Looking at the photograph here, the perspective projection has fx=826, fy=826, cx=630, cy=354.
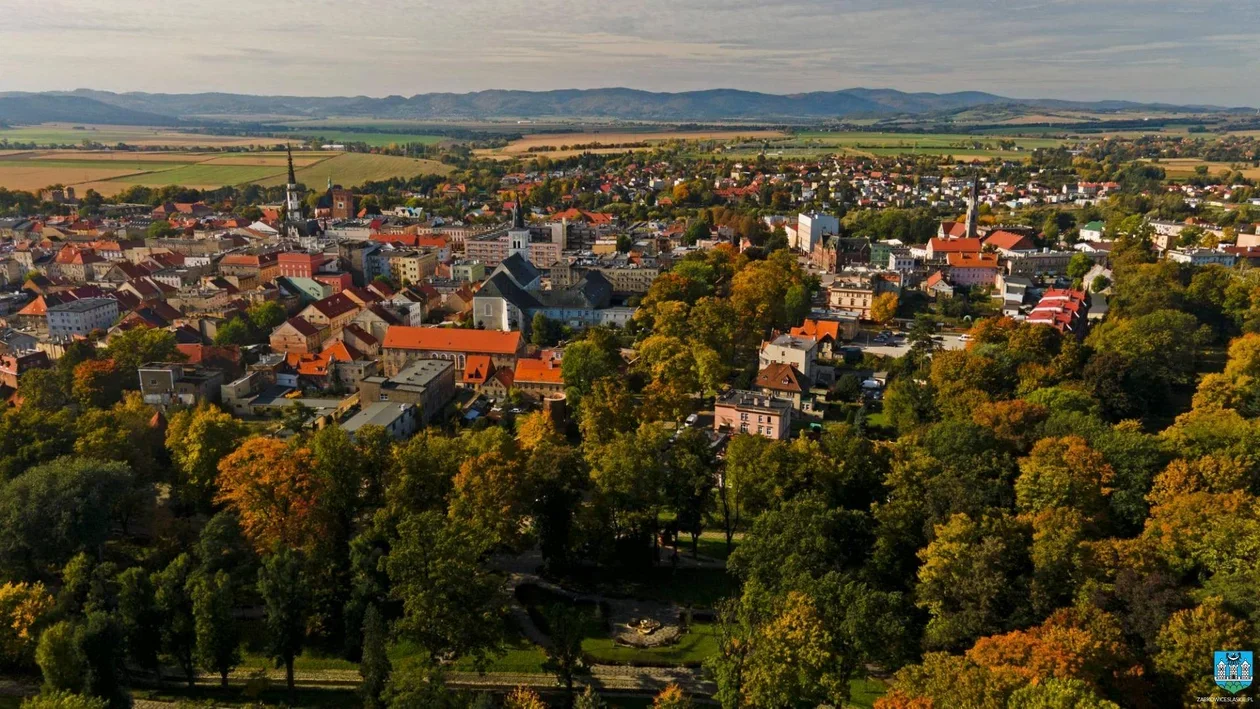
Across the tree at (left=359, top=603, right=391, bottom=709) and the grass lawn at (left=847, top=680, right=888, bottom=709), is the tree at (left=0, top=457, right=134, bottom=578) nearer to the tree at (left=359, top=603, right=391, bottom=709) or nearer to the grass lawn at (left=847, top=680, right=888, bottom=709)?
the tree at (left=359, top=603, right=391, bottom=709)

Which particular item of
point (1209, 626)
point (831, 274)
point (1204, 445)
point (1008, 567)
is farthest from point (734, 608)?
point (831, 274)

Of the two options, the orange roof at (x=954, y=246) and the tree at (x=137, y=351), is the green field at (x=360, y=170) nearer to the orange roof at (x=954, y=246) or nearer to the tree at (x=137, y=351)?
the orange roof at (x=954, y=246)

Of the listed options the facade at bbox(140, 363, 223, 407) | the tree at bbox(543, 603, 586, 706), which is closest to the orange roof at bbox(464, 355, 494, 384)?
the facade at bbox(140, 363, 223, 407)

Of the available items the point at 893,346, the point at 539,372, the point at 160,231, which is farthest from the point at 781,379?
the point at 160,231

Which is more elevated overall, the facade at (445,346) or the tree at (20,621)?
the facade at (445,346)

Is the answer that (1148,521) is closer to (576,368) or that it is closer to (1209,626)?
(1209,626)

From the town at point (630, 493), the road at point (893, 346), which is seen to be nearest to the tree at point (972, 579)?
the town at point (630, 493)
